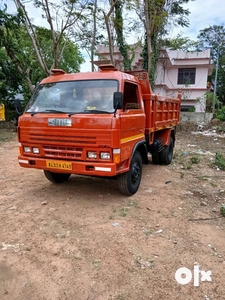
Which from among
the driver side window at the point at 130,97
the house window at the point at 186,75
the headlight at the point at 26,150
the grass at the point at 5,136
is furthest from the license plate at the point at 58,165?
the house window at the point at 186,75

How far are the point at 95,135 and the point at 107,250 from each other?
1558 millimetres

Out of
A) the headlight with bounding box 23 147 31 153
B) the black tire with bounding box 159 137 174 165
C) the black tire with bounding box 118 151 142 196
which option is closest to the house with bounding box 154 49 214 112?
the black tire with bounding box 159 137 174 165

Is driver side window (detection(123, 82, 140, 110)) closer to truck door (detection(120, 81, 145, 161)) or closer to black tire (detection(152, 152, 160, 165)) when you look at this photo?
truck door (detection(120, 81, 145, 161))

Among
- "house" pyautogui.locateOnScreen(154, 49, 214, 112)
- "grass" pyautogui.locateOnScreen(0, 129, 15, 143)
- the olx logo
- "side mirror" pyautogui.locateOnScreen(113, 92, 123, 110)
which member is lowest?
the olx logo

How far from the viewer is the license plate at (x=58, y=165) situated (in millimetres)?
3771

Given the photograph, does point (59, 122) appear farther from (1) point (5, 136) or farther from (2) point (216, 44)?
(2) point (216, 44)

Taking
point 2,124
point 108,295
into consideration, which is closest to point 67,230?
point 108,295

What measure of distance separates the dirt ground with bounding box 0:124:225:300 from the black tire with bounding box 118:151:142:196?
0.51ft

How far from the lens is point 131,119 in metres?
4.06

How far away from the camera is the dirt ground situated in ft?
7.56

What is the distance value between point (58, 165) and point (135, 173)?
142 centimetres

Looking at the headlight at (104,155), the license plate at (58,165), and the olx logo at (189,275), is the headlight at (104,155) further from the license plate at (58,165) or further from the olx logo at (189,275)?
the olx logo at (189,275)

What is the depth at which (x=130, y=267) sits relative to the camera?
101 inches

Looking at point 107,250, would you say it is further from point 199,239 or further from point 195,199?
point 195,199
